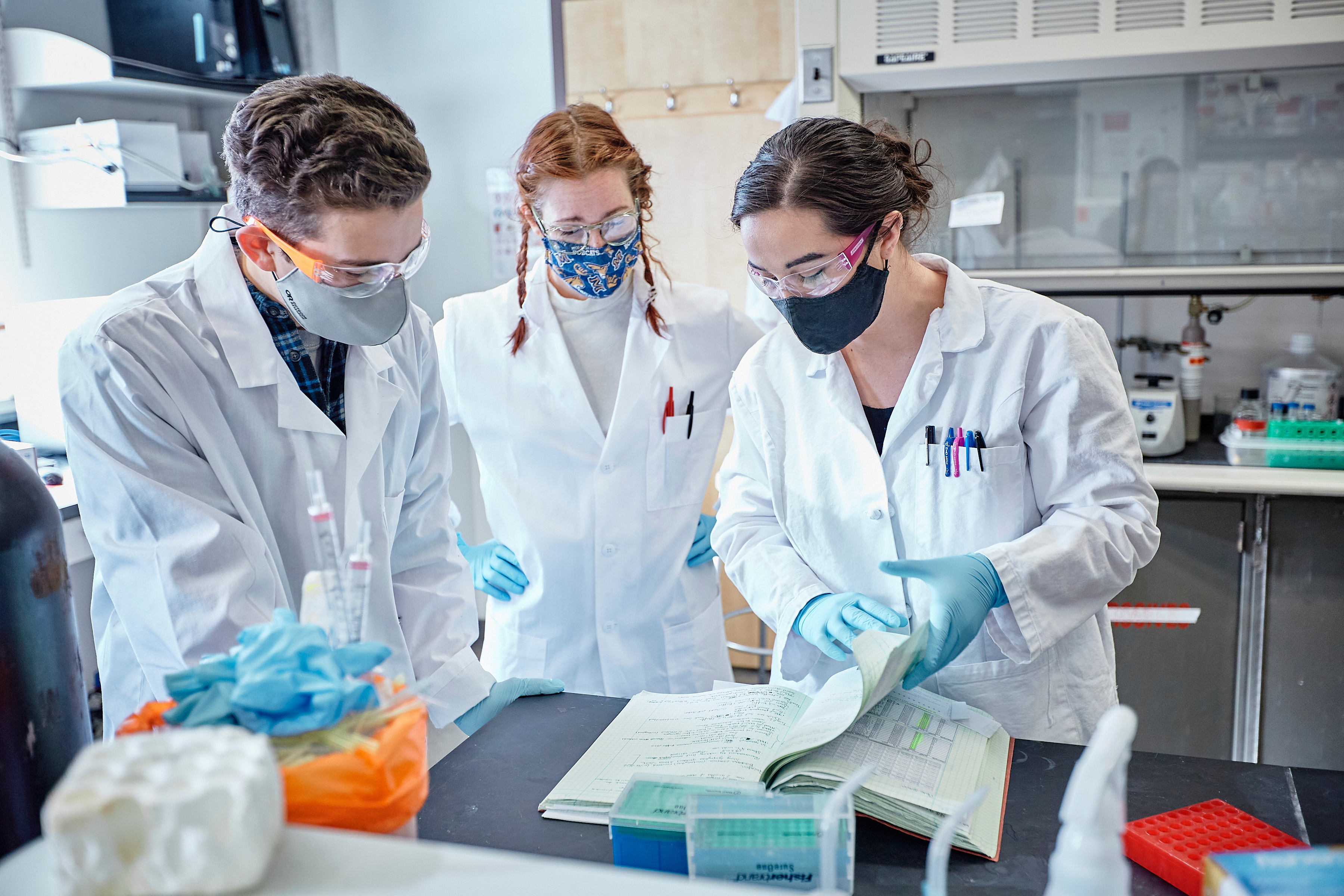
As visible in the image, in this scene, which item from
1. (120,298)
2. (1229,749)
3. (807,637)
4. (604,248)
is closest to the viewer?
(120,298)

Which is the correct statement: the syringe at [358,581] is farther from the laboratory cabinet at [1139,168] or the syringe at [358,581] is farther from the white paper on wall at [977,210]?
the white paper on wall at [977,210]

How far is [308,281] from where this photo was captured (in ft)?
3.82

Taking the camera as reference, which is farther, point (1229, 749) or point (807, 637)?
point (1229, 749)

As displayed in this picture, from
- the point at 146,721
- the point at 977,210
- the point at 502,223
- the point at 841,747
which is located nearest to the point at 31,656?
the point at 146,721

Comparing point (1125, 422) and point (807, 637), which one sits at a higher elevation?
point (1125, 422)

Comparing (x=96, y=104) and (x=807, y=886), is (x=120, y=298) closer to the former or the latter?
(x=807, y=886)

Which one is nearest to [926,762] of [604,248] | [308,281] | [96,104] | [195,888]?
[195,888]

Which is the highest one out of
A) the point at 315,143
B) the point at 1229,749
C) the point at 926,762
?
the point at 315,143

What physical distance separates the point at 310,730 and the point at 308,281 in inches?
25.5

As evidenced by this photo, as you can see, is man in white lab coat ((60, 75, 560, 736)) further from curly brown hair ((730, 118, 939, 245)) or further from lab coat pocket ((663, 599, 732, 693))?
lab coat pocket ((663, 599, 732, 693))

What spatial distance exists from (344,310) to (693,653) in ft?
3.12

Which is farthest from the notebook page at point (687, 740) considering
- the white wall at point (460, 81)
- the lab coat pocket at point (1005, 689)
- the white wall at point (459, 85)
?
the white wall at point (460, 81)

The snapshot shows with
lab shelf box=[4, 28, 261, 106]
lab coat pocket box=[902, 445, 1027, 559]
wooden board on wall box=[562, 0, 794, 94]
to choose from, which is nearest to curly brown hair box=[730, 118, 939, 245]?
lab coat pocket box=[902, 445, 1027, 559]

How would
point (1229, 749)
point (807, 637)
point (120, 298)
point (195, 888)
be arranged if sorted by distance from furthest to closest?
point (1229, 749) < point (807, 637) < point (120, 298) < point (195, 888)
